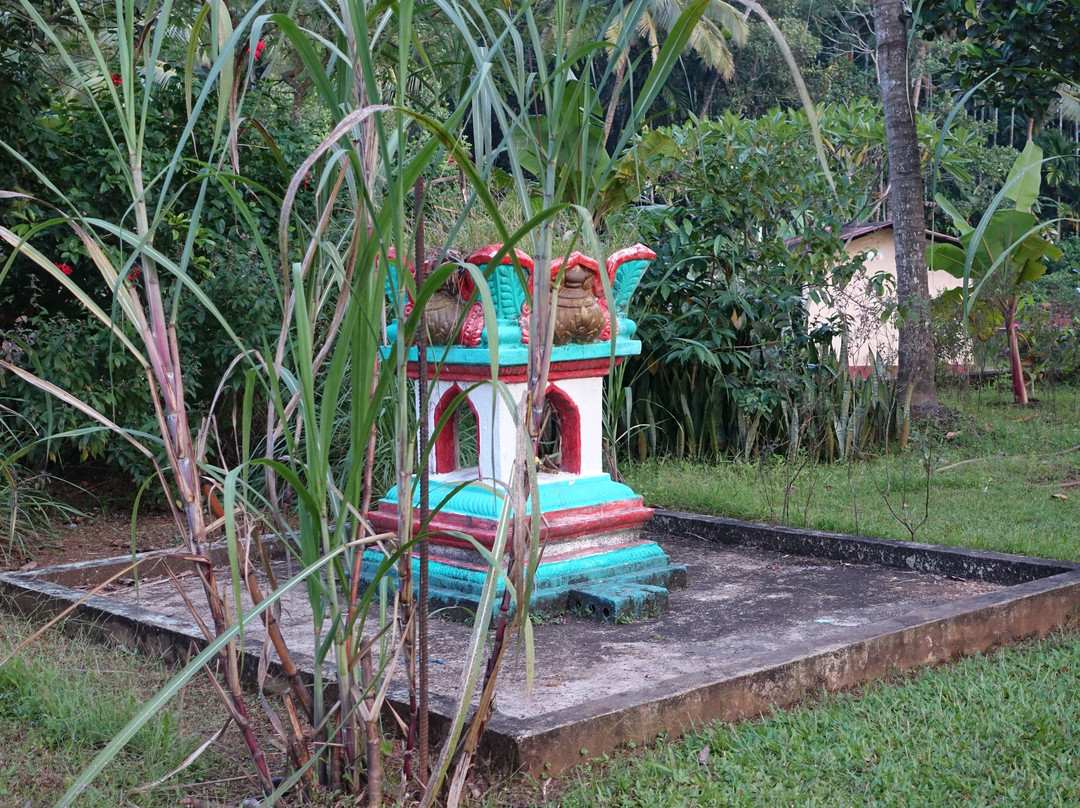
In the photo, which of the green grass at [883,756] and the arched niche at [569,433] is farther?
the arched niche at [569,433]

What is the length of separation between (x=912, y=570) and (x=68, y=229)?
455 cm

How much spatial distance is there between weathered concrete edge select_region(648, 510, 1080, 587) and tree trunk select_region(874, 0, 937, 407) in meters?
3.66

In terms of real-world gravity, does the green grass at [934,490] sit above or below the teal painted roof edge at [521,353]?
below

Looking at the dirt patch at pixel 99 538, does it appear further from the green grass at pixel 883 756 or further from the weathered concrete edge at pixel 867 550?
the green grass at pixel 883 756

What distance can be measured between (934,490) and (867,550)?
2050 millimetres

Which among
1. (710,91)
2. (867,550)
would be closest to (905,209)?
(867,550)

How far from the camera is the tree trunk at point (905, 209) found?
8.12 m

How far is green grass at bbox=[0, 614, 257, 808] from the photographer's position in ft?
7.45

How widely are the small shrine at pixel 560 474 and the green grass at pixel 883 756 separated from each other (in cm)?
111

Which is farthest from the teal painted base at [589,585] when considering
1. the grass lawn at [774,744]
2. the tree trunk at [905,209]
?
the tree trunk at [905,209]

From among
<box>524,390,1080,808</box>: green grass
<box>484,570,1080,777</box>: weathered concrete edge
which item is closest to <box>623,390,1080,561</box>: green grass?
<box>524,390,1080,808</box>: green grass

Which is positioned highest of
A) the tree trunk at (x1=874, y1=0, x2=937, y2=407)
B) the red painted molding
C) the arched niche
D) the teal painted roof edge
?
the tree trunk at (x1=874, y1=0, x2=937, y2=407)

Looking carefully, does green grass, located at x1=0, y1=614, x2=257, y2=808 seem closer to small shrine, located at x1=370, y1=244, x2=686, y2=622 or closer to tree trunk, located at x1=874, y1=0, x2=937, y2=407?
small shrine, located at x1=370, y1=244, x2=686, y2=622

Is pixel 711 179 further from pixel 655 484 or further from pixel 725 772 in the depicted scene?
pixel 725 772
